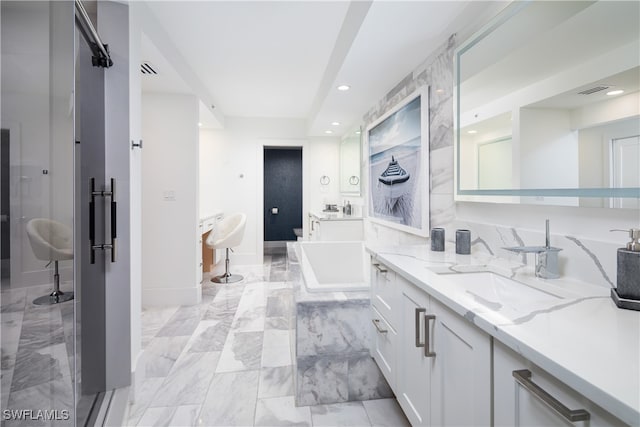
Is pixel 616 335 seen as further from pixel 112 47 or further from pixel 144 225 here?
pixel 144 225

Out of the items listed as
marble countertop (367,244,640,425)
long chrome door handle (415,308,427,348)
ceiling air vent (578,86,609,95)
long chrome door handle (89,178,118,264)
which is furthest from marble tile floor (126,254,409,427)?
ceiling air vent (578,86,609,95)

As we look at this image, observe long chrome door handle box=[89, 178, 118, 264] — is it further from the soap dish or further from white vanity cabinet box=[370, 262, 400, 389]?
the soap dish

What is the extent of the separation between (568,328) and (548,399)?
0.61 ft

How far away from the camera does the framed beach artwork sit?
2197 mm

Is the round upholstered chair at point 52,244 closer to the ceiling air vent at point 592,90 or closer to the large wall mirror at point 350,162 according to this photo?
the ceiling air vent at point 592,90

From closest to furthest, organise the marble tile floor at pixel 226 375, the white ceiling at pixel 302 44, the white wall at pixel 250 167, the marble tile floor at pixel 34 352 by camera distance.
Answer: the marble tile floor at pixel 34 352 < the marble tile floor at pixel 226 375 < the white ceiling at pixel 302 44 < the white wall at pixel 250 167

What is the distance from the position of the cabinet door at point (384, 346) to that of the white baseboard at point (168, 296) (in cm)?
236

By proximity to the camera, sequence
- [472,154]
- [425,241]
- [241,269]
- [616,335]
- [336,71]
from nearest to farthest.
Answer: [616,335] → [472,154] → [425,241] → [336,71] → [241,269]

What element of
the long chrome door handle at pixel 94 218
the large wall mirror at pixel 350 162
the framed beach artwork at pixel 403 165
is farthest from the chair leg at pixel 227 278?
the long chrome door handle at pixel 94 218

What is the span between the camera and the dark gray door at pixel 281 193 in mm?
6625

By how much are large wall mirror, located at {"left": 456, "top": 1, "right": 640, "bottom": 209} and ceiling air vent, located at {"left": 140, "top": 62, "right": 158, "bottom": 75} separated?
243cm

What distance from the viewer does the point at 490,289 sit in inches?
47.5

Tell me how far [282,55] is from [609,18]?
2.47 metres

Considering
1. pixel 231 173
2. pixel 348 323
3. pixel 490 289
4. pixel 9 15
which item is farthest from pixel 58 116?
pixel 231 173
